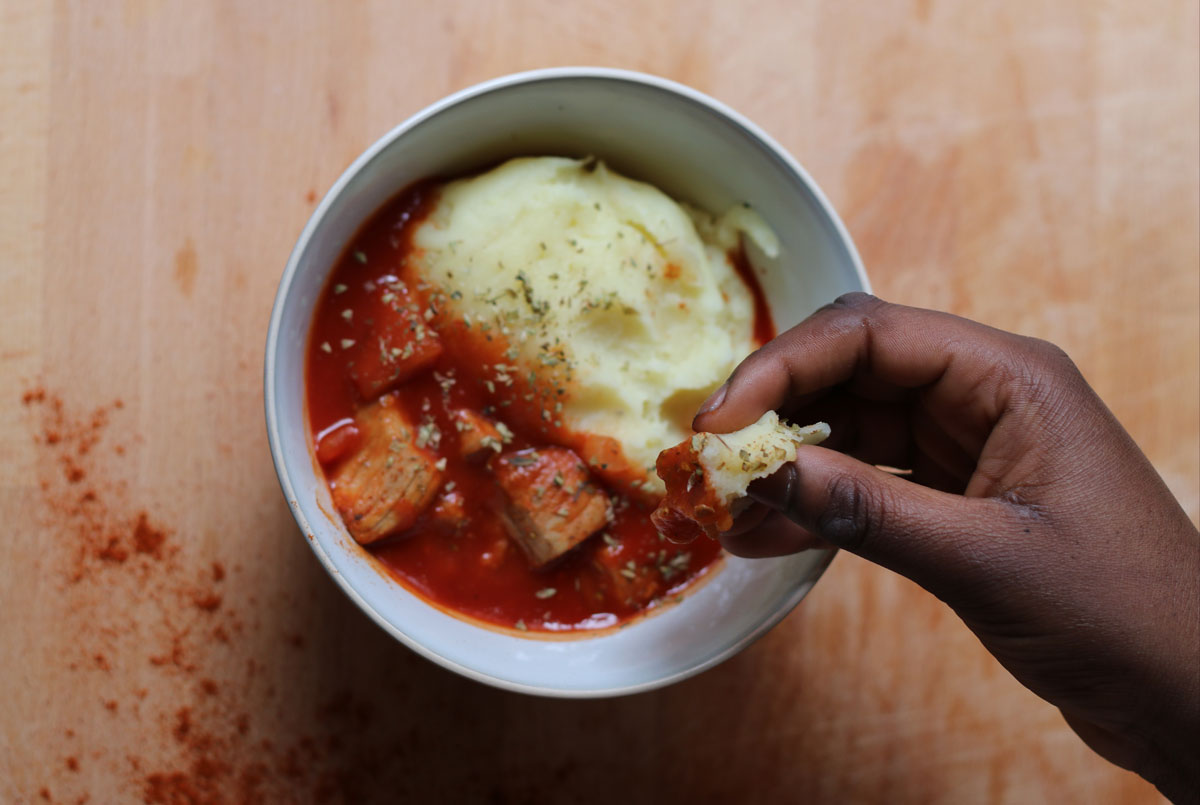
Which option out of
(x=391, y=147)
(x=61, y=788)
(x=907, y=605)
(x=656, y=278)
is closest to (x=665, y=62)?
(x=656, y=278)

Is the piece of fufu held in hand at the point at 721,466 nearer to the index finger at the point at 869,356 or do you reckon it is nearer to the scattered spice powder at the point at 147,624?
the index finger at the point at 869,356

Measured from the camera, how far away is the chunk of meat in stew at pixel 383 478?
93.2 inches

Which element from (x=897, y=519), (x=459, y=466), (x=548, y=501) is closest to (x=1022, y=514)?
(x=897, y=519)

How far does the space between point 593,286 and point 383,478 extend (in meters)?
0.76

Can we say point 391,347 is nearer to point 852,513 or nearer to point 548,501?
point 548,501

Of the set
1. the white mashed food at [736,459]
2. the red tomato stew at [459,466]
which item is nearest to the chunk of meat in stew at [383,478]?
the red tomato stew at [459,466]

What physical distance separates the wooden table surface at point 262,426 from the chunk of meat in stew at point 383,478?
317 millimetres

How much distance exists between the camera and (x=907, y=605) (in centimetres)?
275

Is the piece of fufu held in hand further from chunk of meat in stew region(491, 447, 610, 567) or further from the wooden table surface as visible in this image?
the wooden table surface

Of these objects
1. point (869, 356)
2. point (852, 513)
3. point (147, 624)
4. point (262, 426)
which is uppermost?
point (869, 356)

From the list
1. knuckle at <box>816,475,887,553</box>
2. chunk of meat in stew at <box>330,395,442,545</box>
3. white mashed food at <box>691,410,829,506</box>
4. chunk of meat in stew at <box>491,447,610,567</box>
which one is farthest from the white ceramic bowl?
white mashed food at <box>691,410,829,506</box>

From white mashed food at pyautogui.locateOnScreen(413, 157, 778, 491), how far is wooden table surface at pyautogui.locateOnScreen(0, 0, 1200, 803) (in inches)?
16.7

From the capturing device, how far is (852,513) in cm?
181

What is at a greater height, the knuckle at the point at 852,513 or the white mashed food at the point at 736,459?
the white mashed food at the point at 736,459
